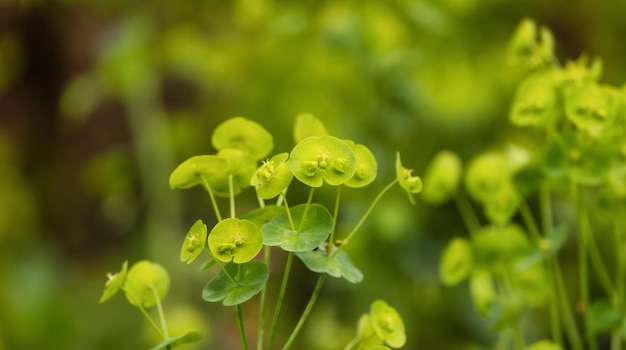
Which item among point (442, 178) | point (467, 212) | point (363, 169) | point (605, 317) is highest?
point (363, 169)

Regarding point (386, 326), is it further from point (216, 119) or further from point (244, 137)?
point (216, 119)

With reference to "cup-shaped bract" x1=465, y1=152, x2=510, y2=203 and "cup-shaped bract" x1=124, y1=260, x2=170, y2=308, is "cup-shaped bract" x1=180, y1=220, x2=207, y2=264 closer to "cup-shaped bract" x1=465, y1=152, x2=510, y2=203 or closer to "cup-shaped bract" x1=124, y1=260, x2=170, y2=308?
"cup-shaped bract" x1=124, y1=260, x2=170, y2=308

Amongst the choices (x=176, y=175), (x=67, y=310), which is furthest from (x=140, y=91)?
(x=176, y=175)

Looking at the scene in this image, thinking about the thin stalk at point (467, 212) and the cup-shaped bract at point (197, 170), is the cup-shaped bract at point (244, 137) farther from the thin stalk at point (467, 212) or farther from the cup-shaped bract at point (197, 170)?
the thin stalk at point (467, 212)

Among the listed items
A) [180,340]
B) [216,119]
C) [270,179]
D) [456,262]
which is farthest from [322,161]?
[216,119]

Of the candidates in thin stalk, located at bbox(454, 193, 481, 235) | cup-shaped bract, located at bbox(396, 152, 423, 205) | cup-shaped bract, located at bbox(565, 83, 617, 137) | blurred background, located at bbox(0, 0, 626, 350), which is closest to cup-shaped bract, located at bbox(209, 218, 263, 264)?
cup-shaped bract, located at bbox(396, 152, 423, 205)

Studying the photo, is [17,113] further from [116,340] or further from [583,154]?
[583,154]
